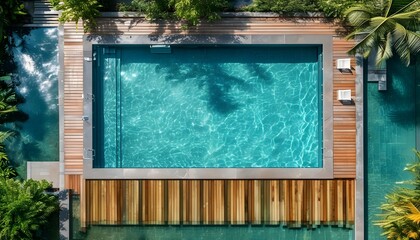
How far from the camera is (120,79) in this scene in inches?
495

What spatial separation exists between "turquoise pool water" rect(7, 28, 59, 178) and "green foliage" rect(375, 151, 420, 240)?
8.31 meters

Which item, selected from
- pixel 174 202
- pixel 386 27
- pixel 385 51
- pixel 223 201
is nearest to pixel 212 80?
pixel 223 201

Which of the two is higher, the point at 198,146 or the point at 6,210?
the point at 198,146

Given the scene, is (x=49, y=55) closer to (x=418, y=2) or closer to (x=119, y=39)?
(x=119, y=39)

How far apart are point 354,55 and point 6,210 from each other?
8.98m

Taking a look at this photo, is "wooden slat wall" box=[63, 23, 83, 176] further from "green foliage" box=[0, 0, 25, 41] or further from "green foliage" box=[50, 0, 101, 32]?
"green foliage" box=[0, 0, 25, 41]

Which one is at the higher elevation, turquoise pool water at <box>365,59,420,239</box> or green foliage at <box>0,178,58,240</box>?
turquoise pool water at <box>365,59,420,239</box>

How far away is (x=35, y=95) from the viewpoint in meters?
12.7

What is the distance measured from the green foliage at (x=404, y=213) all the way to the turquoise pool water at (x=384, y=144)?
0.69 metres

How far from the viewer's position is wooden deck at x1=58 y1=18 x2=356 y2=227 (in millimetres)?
12016

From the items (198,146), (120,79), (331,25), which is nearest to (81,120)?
(120,79)

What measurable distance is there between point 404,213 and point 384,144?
2078 millimetres

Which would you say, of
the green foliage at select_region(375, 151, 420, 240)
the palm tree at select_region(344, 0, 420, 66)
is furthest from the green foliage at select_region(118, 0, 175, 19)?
the green foliage at select_region(375, 151, 420, 240)

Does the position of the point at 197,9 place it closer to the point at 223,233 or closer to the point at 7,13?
the point at 7,13
